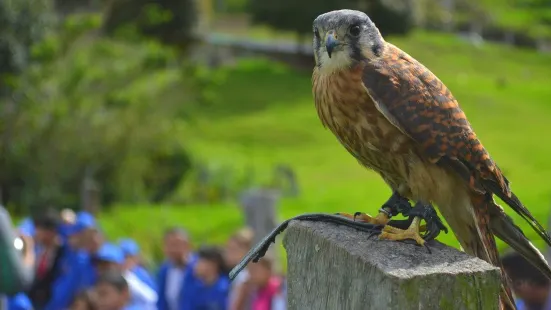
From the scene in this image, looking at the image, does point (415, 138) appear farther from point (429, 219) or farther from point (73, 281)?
point (73, 281)

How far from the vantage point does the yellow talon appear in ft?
6.25

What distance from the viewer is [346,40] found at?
2.64 m

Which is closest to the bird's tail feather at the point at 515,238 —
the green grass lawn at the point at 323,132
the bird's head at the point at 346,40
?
the bird's head at the point at 346,40

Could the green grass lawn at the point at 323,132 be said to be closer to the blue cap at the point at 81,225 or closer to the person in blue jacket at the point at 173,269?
the person in blue jacket at the point at 173,269

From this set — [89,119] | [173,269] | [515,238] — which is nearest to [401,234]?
[515,238]

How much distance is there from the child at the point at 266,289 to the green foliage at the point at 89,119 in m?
7.70

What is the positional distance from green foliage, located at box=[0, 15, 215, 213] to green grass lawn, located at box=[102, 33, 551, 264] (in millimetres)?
788

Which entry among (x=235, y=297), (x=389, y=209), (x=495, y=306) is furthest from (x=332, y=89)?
(x=235, y=297)

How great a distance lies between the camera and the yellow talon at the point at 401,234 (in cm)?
190

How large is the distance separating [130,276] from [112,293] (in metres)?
1.22

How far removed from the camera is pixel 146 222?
11.5 metres

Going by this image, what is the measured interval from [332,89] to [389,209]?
1.44 feet

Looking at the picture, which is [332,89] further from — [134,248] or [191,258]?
[134,248]

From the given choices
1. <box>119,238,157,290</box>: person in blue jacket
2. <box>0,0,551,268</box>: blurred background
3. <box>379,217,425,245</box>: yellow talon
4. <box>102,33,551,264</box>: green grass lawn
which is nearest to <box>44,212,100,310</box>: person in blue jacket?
<box>119,238,157,290</box>: person in blue jacket
